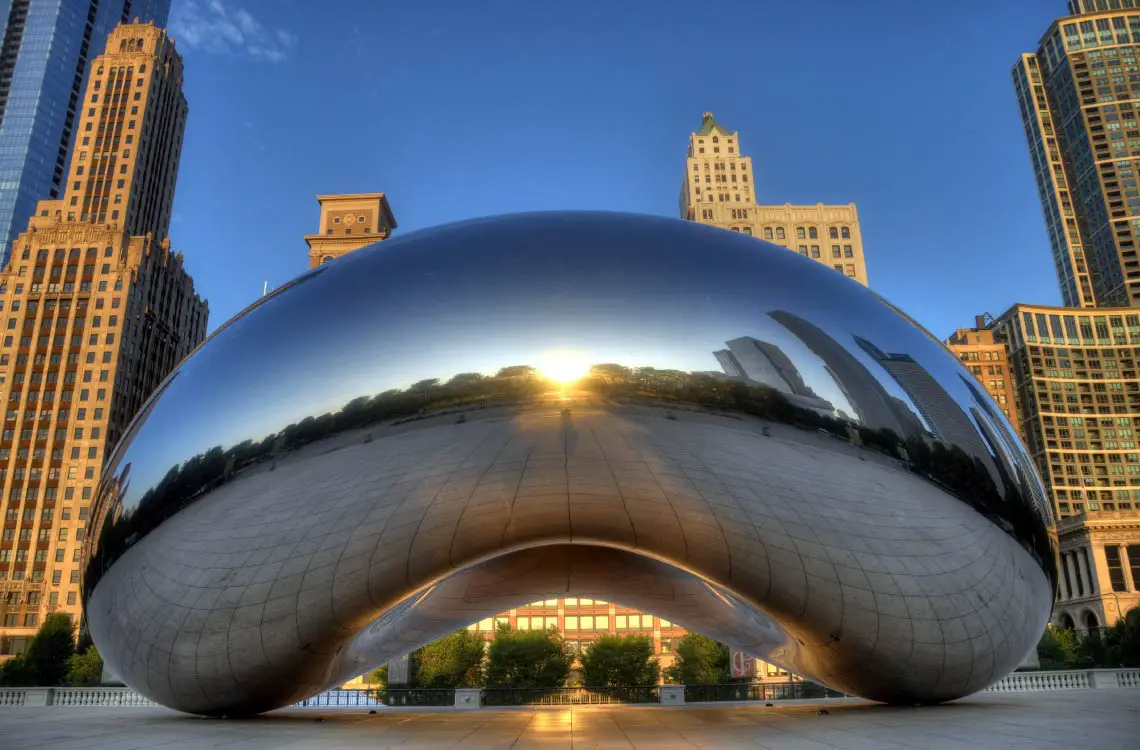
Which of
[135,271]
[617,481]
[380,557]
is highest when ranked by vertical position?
[135,271]

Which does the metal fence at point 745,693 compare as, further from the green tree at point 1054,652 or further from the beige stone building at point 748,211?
the beige stone building at point 748,211

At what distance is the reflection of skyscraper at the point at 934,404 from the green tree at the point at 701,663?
5563cm

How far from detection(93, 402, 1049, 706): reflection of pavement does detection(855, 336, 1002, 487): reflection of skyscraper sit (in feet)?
1.64

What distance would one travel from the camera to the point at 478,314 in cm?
582

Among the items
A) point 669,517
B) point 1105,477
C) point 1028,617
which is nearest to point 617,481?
point 669,517

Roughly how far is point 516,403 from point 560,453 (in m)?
0.48

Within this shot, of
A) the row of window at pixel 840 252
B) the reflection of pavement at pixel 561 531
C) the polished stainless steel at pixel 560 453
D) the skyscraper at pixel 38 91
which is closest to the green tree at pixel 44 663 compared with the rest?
the polished stainless steel at pixel 560 453

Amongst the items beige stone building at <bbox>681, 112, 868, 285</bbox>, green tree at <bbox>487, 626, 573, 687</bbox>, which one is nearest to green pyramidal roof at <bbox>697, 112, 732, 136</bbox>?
beige stone building at <bbox>681, 112, 868, 285</bbox>

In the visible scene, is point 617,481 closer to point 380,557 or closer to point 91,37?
point 380,557

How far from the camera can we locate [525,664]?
57.9 meters

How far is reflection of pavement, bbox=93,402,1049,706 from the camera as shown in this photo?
18.6 ft

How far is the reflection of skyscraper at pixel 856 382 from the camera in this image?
19.5ft

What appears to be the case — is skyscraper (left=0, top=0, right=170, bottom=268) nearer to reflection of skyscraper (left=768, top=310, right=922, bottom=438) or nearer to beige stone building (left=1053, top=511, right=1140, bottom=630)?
reflection of skyscraper (left=768, top=310, right=922, bottom=438)

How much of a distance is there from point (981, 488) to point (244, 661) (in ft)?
21.0
